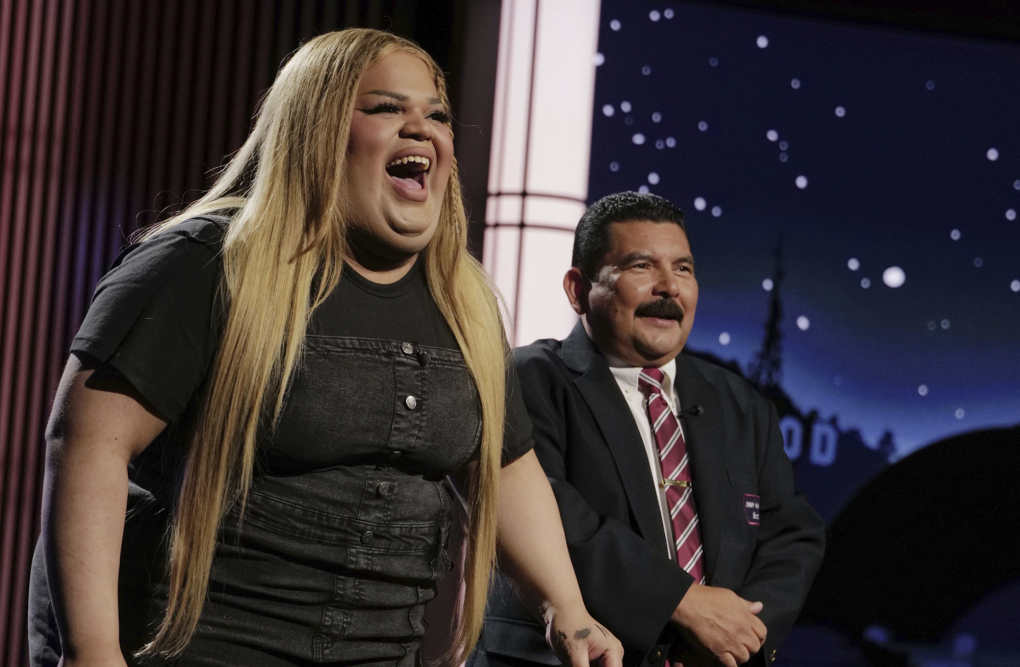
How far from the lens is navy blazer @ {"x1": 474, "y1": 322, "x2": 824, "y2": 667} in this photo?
176 centimetres

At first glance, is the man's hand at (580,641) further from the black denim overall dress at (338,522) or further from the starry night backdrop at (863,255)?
the starry night backdrop at (863,255)

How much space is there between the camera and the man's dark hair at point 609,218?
6.90ft

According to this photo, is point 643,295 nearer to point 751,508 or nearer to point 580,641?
point 751,508

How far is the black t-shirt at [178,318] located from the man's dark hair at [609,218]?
0.86 m

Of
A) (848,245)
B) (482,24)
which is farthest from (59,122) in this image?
(848,245)

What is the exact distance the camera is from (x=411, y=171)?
52.8 inches

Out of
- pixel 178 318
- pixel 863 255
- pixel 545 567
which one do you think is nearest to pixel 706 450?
pixel 545 567

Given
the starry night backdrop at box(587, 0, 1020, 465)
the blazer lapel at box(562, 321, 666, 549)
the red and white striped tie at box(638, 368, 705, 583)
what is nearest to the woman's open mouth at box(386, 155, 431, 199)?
the blazer lapel at box(562, 321, 666, 549)

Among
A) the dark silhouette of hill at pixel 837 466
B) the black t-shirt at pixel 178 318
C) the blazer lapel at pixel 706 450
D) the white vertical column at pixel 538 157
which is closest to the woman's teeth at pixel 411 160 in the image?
the black t-shirt at pixel 178 318

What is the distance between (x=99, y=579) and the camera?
1.06m

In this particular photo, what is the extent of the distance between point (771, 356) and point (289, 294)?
2.56 m

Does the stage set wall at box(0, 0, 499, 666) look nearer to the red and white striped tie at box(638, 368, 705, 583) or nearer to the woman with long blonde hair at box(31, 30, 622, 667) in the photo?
the red and white striped tie at box(638, 368, 705, 583)

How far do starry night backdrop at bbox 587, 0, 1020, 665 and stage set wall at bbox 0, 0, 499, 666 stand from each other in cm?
85

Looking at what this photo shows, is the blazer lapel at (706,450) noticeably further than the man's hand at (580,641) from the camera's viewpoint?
Yes
